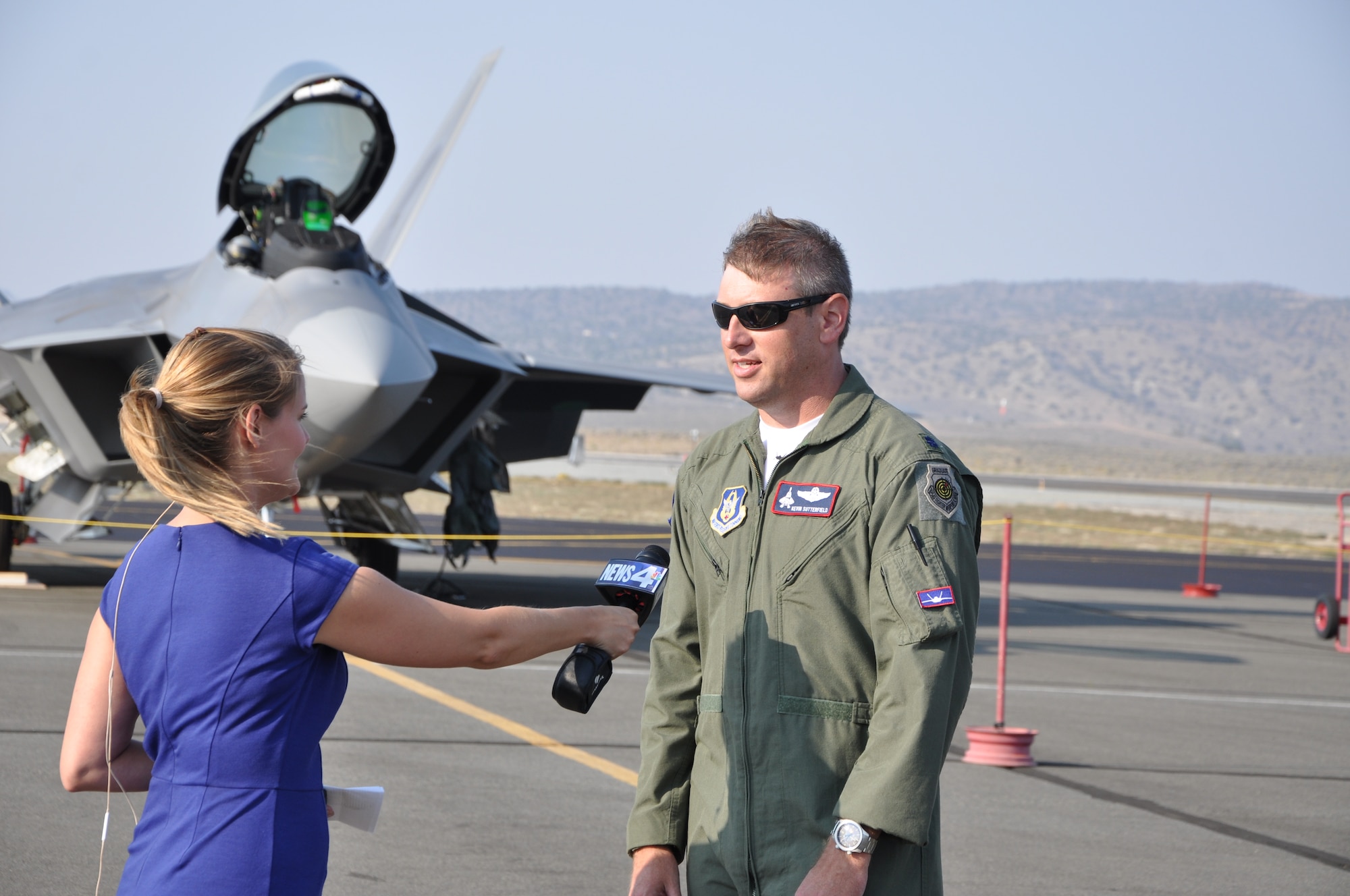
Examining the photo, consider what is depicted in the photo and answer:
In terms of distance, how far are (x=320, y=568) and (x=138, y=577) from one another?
312 mm

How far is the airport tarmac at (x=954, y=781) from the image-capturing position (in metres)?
5.21

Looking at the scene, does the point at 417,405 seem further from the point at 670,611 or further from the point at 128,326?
the point at 670,611

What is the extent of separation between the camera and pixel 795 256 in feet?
8.64

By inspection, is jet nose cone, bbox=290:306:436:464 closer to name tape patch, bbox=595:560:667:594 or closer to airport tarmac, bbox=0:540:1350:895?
airport tarmac, bbox=0:540:1350:895

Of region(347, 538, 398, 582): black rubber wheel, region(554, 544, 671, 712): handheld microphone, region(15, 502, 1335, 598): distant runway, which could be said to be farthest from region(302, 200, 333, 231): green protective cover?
region(554, 544, 671, 712): handheld microphone

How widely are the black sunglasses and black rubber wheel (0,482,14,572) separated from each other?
12.9 metres

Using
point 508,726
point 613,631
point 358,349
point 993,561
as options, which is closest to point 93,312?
point 358,349

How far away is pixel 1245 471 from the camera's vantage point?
10394cm

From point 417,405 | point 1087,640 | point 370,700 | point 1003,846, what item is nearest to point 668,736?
point 1003,846

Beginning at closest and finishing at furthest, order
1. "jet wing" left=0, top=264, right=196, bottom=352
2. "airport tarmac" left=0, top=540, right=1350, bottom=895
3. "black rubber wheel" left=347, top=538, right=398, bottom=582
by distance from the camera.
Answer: "airport tarmac" left=0, top=540, right=1350, bottom=895
"jet wing" left=0, top=264, right=196, bottom=352
"black rubber wheel" left=347, top=538, right=398, bottom=582

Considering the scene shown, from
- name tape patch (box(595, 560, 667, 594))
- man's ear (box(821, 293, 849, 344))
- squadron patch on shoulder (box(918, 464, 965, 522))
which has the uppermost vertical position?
man's ear (box(821, 293, 849, 344))

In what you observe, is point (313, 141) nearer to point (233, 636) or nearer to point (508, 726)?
point (508, 726)

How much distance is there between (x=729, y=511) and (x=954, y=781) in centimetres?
487

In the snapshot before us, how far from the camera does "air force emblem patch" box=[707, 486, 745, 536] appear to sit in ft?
8.77
